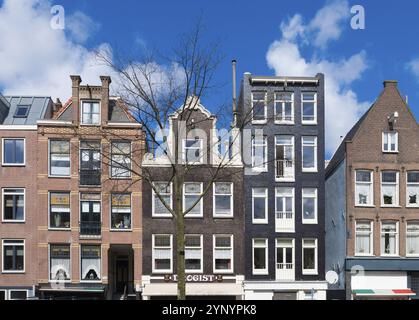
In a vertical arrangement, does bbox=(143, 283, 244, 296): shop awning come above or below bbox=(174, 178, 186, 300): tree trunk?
below

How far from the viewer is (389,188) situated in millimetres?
37344

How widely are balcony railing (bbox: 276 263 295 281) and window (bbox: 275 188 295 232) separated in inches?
91.9

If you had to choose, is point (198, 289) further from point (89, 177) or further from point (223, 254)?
point (89, 177)

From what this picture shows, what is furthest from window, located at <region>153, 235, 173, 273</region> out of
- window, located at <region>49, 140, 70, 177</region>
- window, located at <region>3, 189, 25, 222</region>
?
window, located at <region>3, 189, 25, 222</region>

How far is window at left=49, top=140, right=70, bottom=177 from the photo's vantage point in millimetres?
35812

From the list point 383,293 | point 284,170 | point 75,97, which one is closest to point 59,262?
point 75,97

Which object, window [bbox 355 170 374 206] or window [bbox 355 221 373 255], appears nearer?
window [bbox 355 221 373 255]

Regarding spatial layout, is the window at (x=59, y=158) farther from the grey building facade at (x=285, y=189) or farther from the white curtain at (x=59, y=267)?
the grey building facade at (x=285, y=189)

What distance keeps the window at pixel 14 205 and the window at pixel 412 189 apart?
2507 centimetres

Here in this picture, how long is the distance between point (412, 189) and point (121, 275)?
66.5ft

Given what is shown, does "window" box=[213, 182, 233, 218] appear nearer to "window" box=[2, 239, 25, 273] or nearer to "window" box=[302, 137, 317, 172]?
"window" box=[302, 137, 317, 172]

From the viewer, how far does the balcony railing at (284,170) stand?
37344 mm
